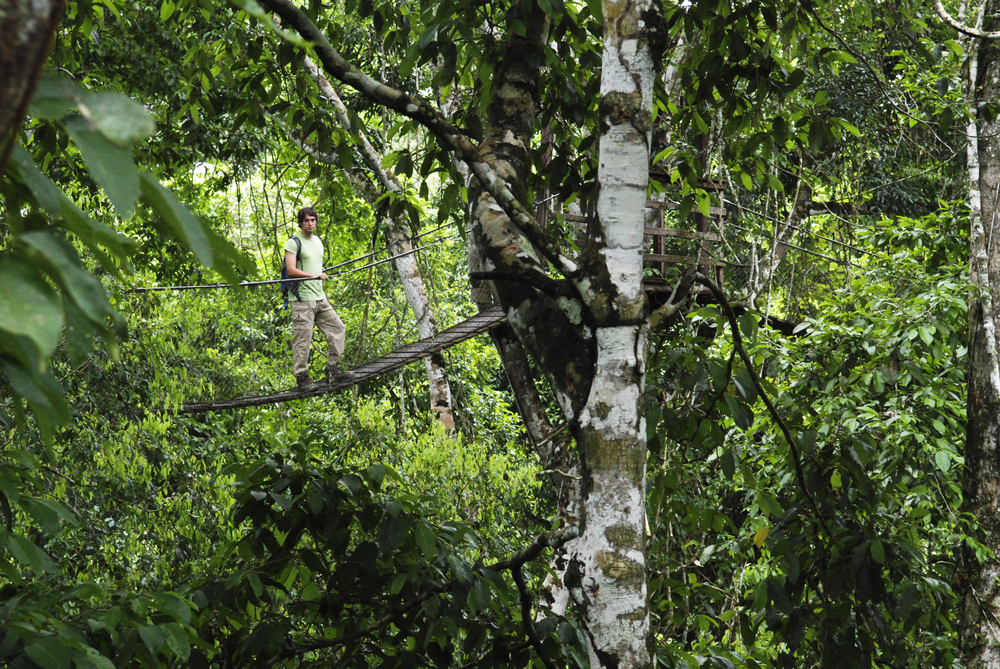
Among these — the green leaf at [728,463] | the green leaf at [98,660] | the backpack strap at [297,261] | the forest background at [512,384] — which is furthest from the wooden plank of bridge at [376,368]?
the green leaf at [98,660]

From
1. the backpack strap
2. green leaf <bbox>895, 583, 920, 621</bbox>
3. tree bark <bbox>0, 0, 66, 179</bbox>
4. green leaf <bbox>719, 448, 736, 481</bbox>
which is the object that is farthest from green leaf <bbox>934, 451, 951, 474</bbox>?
the backpack strap

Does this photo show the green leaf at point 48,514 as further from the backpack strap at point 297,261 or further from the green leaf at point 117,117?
the backpack strap at point 297,261

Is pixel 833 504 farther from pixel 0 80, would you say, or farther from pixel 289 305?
pixel 289 305

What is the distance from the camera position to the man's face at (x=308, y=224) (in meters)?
5.20

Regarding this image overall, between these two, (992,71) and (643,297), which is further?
(992,71)

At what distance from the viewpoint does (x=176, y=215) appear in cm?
51

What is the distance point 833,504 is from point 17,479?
1.77 metres

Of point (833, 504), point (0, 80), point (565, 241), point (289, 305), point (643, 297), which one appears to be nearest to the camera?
point (0, 80)

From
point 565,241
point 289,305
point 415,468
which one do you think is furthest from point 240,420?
point 565,241

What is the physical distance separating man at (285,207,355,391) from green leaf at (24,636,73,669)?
3939mm

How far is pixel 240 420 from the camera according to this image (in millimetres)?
7832

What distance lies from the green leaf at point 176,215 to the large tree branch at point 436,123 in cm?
92

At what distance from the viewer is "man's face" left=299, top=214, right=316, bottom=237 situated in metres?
5.20

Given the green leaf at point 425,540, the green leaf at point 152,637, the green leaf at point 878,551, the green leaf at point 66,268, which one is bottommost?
the green leaf at point 152,637
